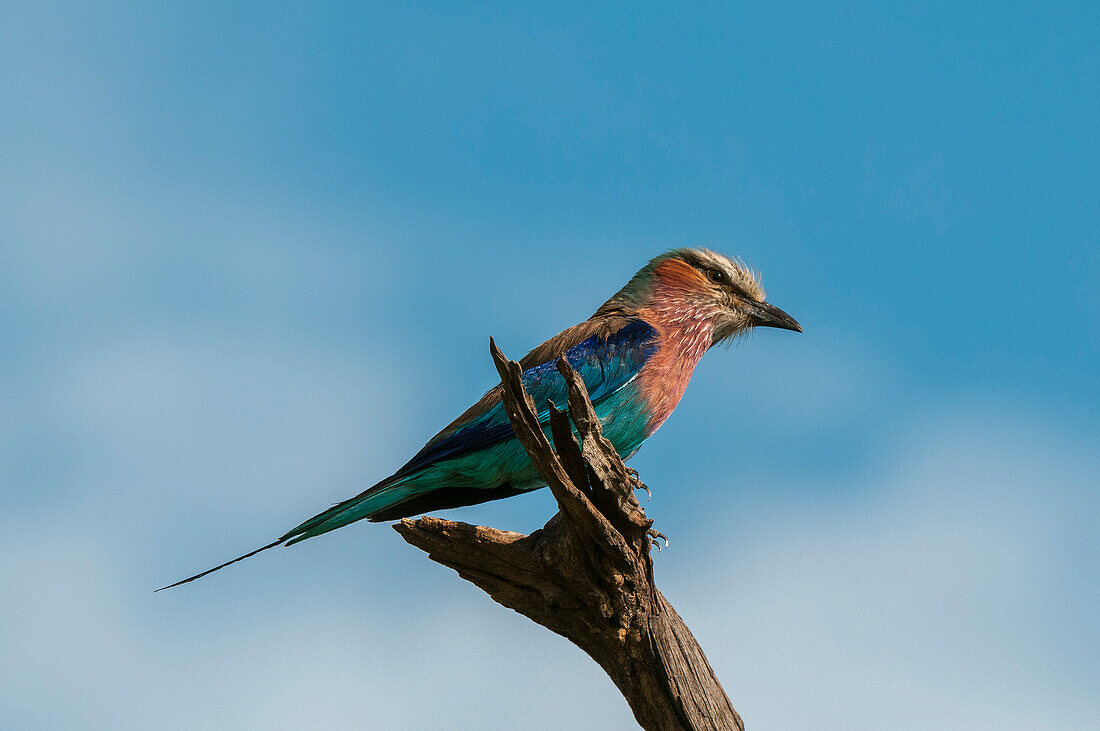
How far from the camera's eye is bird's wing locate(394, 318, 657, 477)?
668 cm

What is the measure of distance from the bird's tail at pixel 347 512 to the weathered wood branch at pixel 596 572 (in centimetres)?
70

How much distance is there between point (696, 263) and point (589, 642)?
3305 millimetres

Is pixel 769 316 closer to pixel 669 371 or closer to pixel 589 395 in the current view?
pixel 669 371

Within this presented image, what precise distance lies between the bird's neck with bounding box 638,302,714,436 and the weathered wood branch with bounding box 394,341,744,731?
1.40 m

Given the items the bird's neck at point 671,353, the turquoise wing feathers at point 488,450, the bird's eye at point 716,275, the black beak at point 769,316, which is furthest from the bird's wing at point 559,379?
the black beak at point 769,316

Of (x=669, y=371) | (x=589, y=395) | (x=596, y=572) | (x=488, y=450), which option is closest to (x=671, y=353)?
(x=669, y=371)

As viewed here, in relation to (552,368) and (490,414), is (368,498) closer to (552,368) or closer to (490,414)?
(490,414)

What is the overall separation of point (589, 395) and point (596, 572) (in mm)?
1528

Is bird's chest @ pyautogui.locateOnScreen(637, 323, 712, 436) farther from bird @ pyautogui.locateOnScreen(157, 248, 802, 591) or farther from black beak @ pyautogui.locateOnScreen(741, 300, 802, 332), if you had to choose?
black beak @ pyautogui.locateOnScreen(741, 300, 802, 332)

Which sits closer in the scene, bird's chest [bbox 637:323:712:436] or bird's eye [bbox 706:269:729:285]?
bird's chest [bbox 637:323:712:436]

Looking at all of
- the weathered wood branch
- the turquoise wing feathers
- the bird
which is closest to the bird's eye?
the bird

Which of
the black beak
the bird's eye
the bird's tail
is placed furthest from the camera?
the black beak

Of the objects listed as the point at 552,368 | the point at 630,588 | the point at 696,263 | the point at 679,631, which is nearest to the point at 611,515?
the point at 630,588

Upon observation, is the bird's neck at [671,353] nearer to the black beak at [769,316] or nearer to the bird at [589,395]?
the bird at [589,395]
